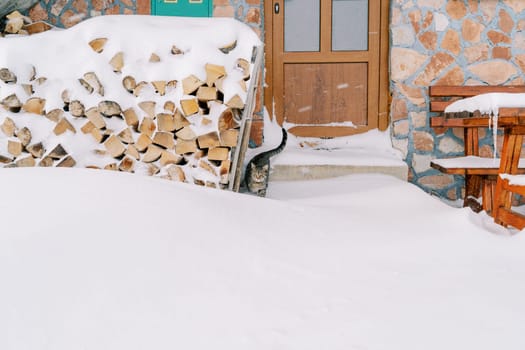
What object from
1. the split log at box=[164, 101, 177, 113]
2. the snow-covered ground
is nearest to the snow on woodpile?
the split log at box=[164, 101, 177, 113]

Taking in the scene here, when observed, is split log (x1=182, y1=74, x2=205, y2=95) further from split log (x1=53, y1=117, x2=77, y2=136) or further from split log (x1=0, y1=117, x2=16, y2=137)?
split log (x1=0, y1=117, x2=16, y2=137)

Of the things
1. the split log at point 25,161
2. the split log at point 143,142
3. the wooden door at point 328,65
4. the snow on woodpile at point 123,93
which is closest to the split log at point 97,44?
the snow on woodpile at point 123,93

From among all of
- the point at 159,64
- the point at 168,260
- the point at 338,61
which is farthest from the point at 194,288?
the point at 338,61

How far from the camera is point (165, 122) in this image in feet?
8.57

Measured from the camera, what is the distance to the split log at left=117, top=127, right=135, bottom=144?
2645mm

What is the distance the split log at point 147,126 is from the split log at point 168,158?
0.48 ft

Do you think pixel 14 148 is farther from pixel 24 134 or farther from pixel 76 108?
pixel 76 108

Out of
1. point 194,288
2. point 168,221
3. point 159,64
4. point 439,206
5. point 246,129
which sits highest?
point 159,64

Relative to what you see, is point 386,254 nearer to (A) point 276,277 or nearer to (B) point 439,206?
(A) point 276,277

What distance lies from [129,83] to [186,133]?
18.0 inches

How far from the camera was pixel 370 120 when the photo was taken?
3.98 meters

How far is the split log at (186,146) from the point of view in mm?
2651

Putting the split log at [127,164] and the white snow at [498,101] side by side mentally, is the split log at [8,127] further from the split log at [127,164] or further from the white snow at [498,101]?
the white snow at [498,101]

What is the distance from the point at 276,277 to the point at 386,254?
56 centimetres
